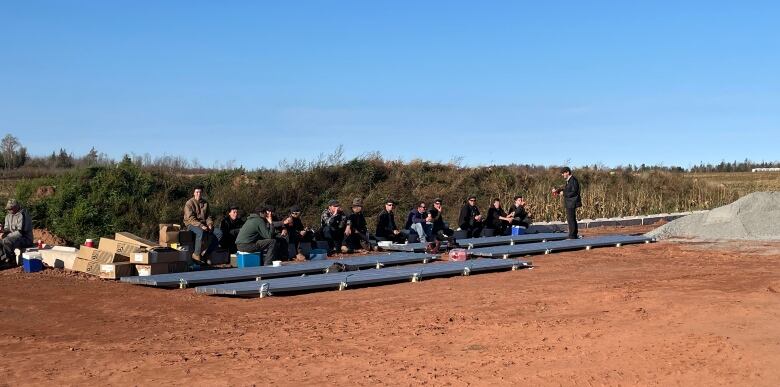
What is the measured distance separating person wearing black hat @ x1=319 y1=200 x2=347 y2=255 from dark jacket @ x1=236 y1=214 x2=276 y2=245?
8.06 feet

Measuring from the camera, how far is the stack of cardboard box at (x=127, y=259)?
40.7 feet

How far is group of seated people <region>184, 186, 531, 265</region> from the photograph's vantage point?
14227 mm

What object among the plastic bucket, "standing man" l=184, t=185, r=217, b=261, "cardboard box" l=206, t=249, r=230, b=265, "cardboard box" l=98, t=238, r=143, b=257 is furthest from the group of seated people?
"cardboard box" l=98, t=238, r=143, b=257

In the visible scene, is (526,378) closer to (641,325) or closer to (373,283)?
(641,325)

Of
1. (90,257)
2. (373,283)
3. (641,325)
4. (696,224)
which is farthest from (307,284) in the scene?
(696,224)

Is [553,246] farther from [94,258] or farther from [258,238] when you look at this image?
[94,258]

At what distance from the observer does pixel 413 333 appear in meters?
8.26

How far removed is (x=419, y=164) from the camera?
1216 inches

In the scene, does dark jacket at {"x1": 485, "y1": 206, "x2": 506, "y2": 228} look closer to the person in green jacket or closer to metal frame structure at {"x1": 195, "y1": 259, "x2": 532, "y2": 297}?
metal frame structure at {"x1": 195, "y1": 259, "x2": 532, "y2": 297}

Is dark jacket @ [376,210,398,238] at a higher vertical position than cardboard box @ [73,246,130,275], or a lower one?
higher

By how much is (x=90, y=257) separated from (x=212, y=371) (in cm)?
691

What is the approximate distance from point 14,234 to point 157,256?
3469 millimetres

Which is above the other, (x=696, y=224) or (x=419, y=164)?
(x=419, y=164)

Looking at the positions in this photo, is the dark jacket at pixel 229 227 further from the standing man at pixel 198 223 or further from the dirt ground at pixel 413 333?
the dirt ground at pixel 413 333
